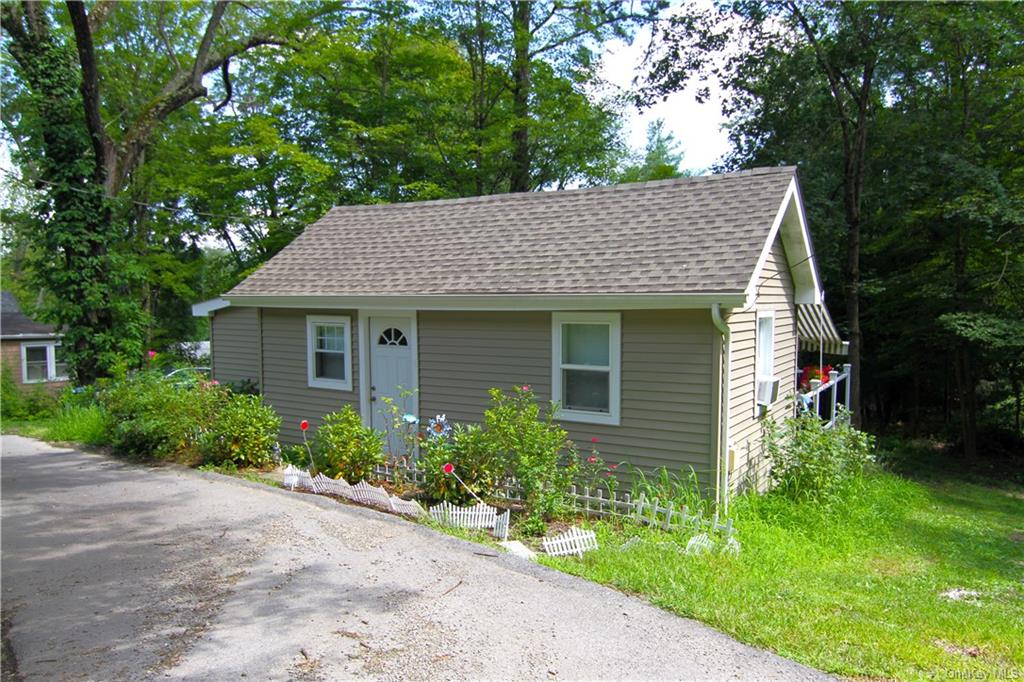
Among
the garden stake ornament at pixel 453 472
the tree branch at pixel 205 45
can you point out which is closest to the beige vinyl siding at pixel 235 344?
the garden stake ornament at pixel 453 472

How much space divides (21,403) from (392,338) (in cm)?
1613

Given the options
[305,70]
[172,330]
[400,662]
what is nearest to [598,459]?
[400,662]

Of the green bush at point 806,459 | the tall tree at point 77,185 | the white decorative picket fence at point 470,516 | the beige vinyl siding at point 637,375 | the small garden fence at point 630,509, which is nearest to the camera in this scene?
the small garden fence at point 630,509

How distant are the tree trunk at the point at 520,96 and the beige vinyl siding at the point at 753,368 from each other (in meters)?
12.2

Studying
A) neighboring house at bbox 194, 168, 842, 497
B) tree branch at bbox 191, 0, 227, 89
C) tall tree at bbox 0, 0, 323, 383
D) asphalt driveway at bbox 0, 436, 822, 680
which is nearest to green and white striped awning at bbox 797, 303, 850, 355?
neighboring house at bbox 194, 168, 842, 497

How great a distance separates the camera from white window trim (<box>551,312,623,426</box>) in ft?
25.7

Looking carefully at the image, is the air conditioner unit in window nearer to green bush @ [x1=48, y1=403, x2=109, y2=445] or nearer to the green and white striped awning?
the green and white striped awning

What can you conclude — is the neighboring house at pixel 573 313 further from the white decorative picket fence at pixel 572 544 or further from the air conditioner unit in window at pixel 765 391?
the white decorative picket fence at pixel 572 544

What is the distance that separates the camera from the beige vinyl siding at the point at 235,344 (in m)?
12.1

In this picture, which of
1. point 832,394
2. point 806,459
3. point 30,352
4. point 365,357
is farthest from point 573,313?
point 30,352

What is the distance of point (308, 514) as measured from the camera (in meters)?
6.87

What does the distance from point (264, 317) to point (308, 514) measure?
555 cm

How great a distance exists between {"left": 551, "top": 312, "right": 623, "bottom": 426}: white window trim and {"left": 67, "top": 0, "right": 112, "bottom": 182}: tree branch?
1127 centimetres

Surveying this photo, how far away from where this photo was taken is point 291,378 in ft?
36.4
